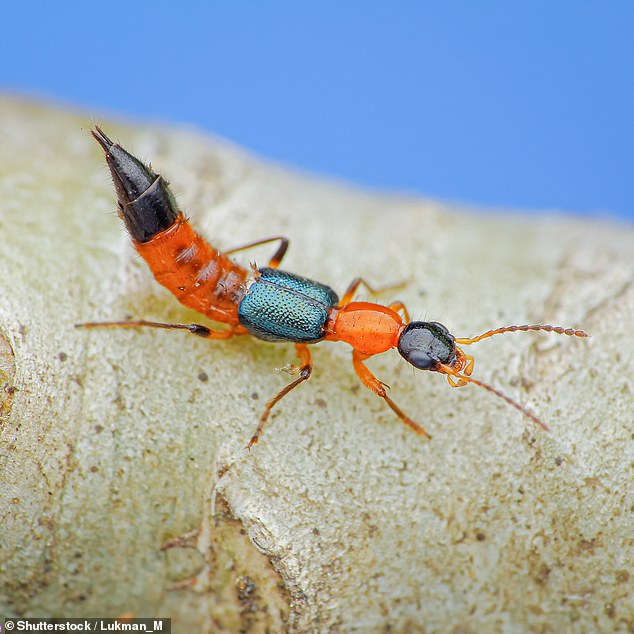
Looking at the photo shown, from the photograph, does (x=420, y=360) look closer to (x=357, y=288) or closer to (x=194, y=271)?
(x=357, y=288)

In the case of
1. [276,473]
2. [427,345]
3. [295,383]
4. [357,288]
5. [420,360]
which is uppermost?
[357,288]

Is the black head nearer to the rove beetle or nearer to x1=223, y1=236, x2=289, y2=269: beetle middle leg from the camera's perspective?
the rove beetle

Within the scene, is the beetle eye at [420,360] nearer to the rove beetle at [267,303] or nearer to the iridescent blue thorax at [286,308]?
the rove beetle at [267,303]

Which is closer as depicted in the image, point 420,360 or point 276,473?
point 276,473

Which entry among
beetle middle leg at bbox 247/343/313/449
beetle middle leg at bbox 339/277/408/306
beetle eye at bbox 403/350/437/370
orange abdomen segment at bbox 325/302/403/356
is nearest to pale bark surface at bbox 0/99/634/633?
beetle middle leg at bbox 247/343/313/449

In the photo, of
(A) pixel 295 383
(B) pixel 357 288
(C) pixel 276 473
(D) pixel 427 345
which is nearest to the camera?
(C) pixel 276 473

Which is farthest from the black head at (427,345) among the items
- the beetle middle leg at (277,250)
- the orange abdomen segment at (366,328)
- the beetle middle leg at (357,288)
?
the beetle middle leg at (277,250)

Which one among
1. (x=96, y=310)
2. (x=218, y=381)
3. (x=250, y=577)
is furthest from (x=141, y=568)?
(x=96, y=310)

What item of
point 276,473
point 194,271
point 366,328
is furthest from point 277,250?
point 276,473

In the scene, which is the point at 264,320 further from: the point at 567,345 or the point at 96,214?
the point at 567,345
